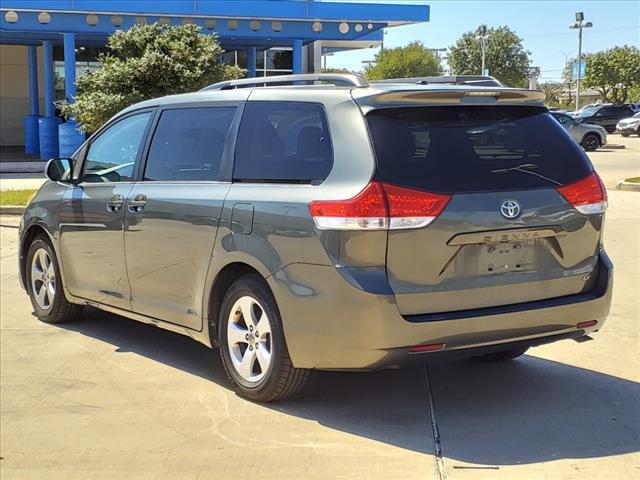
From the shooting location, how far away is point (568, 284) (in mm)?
4398

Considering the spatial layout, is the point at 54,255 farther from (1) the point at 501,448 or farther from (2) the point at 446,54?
(2) the point at 446,54

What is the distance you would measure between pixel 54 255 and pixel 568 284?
4167mm

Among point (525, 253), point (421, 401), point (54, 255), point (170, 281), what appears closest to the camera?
point (525, 253)

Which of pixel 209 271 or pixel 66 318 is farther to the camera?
pixel 66 318

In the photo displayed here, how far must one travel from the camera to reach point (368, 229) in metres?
3.91

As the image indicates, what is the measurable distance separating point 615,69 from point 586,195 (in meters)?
71.8

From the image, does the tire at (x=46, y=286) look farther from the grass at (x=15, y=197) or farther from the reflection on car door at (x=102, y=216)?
the grass at (x=15, y=197)

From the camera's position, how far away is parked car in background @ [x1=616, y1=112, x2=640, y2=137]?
41156 millimetres

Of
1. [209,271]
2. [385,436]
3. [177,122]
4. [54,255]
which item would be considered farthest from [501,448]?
[54,255]

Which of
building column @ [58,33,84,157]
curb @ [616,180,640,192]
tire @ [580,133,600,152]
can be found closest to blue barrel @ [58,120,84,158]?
building column @ [58,33,84,157]

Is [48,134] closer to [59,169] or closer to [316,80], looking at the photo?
[59,169]

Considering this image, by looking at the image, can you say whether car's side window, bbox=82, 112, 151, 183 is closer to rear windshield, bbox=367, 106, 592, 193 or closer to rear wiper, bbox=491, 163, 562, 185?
rear windshield, bbox=367, 106, 592, 193

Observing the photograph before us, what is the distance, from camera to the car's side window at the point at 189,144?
4.96m

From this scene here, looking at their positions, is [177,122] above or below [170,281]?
above
